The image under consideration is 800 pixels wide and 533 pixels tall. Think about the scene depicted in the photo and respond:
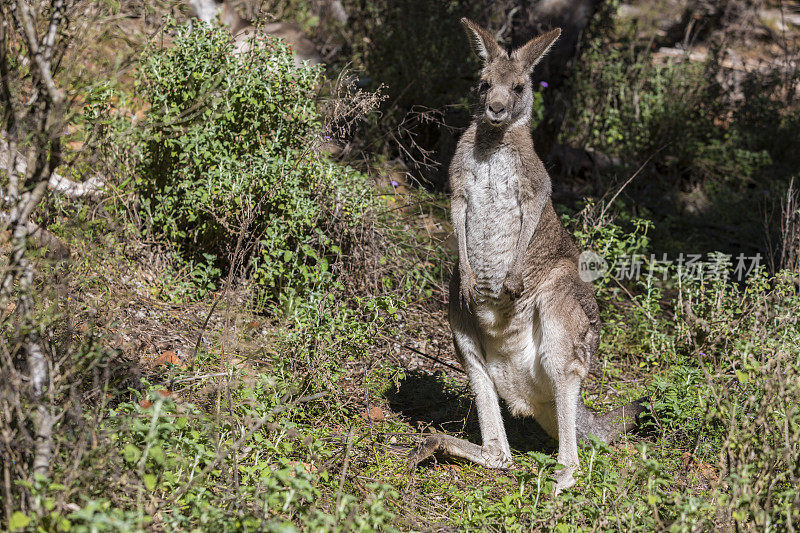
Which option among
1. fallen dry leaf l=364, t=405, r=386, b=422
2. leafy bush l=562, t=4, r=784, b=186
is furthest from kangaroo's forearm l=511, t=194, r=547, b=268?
leafy bush l=562, t=4, r=784, b=186

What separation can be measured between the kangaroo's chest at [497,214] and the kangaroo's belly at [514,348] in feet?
0.46

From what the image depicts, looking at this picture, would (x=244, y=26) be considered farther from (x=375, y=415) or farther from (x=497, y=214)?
(x=375, y=415)

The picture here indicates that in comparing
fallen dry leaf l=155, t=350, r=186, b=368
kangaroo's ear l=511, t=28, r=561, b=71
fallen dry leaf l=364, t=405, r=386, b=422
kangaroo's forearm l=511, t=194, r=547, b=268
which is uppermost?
kangaroo's ear l=511, t=28, r=561, b=71

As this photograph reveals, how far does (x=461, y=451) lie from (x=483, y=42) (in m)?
2.15

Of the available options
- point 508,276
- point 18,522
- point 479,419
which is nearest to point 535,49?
point 508,276

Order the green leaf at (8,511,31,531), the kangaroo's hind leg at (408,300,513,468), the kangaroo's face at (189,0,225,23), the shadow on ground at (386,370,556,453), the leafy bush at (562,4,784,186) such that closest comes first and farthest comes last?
1. the green leaf at (8,511,31,531)
2. the kangaroo's hind leg at (408,300,513,468)
3. the shadow on ground at (386,370,556,453)
4. the kangaroo's face at (189,0,225,23)
5. the leafy bush at (562,4,784,186)

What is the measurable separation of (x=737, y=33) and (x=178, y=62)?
9380 mm

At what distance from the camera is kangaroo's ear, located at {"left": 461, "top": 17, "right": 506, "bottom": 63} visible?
4152 mm

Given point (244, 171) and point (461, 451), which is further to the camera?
point (244, 171)

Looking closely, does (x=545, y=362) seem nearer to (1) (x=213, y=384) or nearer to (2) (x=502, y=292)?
(2) (x=502, y=292)

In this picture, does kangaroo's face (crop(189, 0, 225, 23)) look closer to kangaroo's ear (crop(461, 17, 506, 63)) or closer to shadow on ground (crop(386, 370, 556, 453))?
kangaroo's ear (crop(461, 17, 506, 63))

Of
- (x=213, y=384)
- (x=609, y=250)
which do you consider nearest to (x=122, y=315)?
(x=213, y=384)

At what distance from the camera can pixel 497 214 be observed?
13.4 ft

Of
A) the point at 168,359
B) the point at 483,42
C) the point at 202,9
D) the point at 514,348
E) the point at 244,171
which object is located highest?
the point at 202,9
